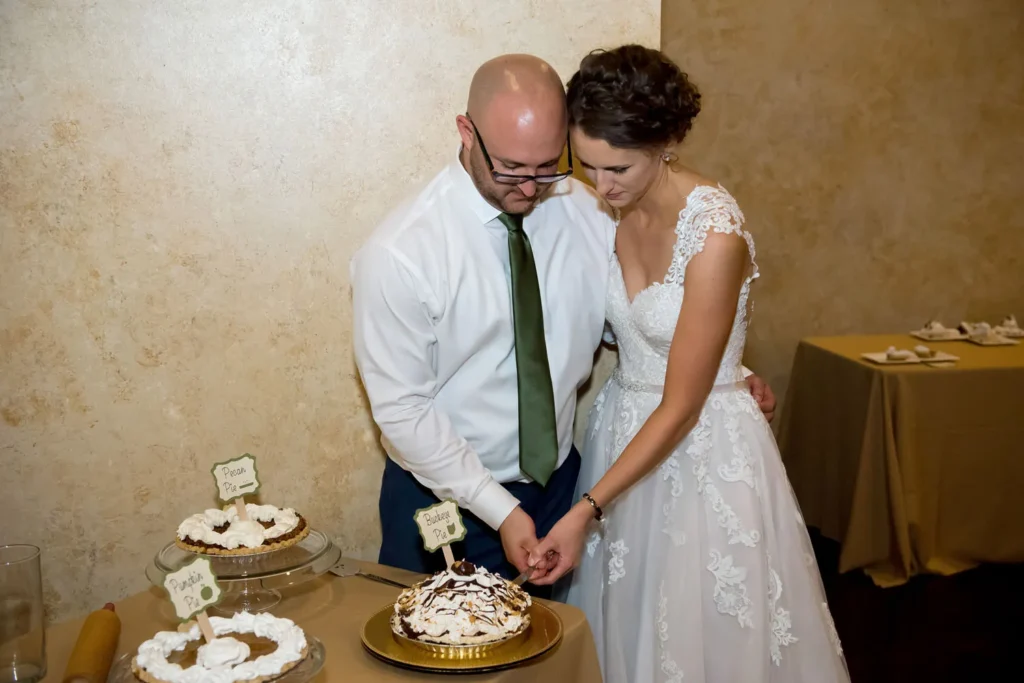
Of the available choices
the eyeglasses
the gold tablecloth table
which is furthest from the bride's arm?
the gold tablecloth table

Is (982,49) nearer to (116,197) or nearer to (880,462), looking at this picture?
(880,462)

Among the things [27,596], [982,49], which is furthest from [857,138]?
[27,596]

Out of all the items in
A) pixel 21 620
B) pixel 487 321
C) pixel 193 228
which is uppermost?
pixel 193 228

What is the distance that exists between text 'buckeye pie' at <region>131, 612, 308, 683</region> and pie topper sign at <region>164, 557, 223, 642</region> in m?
0.07

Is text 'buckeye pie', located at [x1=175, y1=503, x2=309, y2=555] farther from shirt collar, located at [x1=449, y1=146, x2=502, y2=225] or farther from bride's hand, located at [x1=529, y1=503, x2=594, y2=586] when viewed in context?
shirt collar, located at [x1=449, y1=146, x2=502, y2=225]

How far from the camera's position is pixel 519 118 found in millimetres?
2002

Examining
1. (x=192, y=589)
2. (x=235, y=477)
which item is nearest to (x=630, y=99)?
(x=235, y=477)

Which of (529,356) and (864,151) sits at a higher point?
(864,151)

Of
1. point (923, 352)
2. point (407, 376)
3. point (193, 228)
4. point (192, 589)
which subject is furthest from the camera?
point (923, 352)

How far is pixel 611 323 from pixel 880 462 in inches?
98.6

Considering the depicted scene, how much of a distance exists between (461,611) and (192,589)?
0.44 meters

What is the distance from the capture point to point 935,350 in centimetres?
480

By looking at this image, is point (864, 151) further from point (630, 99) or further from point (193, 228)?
point (193, 228)

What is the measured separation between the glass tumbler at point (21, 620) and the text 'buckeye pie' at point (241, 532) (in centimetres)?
34
